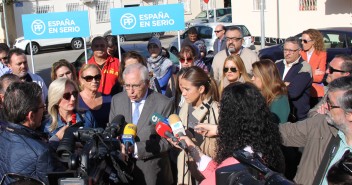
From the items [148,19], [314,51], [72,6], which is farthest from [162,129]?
[72,6]

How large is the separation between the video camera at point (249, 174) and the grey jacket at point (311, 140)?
3.93ft

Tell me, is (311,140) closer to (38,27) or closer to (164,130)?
(164,130)

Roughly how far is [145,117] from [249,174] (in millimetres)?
2336

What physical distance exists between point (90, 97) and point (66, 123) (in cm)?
81

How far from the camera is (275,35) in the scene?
23.0 meters

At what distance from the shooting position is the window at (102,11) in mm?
34850

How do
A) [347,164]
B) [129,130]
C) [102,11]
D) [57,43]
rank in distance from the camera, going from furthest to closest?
[102,11]
[57,43]
[129,130]
[347,164]

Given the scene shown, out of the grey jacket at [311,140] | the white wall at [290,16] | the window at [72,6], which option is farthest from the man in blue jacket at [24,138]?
the window at [72,6]

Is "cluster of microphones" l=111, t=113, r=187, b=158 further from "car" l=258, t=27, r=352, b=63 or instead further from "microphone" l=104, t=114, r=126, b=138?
"car" l=258, t=27, r=352, b=63

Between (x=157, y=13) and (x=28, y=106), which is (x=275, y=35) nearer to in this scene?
(x=157, y=13)

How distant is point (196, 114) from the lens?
4105 mm

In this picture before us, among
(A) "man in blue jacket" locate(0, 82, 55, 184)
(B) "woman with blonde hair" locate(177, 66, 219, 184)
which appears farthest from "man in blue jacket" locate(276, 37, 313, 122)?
(A) "man in blue jacket" locate(0, 82, 55, 184)

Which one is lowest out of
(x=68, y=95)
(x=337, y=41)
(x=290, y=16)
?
(x=68, y=95)

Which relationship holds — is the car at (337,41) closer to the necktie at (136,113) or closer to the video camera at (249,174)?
the necktie at (136,113)
